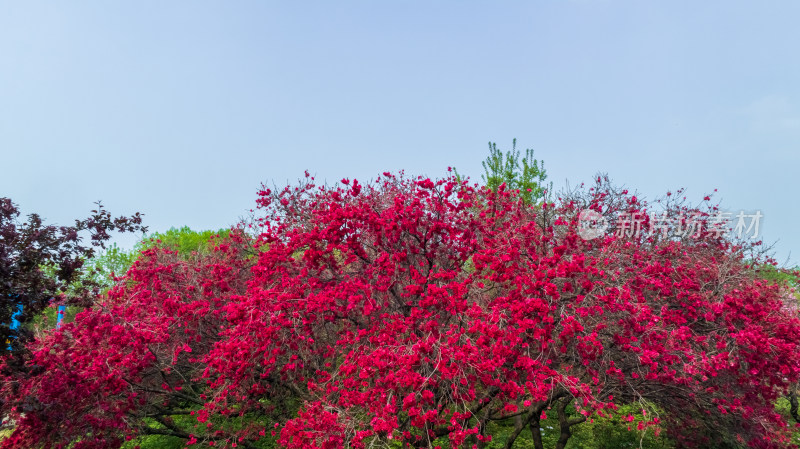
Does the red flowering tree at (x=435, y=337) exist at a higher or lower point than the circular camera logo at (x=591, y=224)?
lower

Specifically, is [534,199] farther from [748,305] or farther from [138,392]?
[138,392]

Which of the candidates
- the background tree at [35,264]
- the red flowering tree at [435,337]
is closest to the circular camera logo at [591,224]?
the red flowering tree at [435,337]

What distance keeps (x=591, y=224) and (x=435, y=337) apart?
6189 mm

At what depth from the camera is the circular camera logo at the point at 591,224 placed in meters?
9.45

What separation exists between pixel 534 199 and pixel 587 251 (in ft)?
29.6

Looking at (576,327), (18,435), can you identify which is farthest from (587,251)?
(18,435)

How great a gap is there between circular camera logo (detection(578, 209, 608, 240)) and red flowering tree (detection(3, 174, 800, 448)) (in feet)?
0.65

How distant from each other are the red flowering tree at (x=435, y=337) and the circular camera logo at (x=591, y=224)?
0.20 meters
